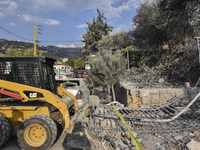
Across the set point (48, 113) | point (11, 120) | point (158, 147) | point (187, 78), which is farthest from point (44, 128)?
point (187, 78)

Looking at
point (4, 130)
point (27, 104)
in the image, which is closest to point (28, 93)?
point (27, 104)

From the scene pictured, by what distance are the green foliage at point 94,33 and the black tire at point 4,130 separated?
930 inches

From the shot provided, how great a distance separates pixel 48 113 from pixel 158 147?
3180mm

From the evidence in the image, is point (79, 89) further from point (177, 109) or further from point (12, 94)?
point (177, 109)

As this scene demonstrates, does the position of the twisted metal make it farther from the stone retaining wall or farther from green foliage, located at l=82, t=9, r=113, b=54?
green foliage, located at l=82, t=9, r=113, b=54

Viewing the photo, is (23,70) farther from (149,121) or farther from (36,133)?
(149,121)

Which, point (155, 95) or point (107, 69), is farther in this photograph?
point (107, 69)

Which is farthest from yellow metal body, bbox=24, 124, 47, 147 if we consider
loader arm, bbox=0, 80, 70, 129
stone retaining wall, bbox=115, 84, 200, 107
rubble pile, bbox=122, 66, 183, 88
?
rubble pile, bbox=122, 66, 183, 88

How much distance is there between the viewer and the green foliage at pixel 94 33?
87.2 ft

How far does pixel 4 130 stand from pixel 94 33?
25210mm

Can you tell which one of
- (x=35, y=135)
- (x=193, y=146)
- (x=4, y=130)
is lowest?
(x=193, y=146)

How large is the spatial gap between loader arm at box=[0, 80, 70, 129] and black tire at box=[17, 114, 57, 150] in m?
0.43

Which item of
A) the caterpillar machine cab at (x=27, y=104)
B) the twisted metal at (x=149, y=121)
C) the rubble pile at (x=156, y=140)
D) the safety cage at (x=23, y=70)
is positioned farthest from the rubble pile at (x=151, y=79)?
the safety cage at (x=23, y=70)

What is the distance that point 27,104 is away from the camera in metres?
3.61
